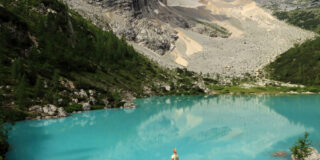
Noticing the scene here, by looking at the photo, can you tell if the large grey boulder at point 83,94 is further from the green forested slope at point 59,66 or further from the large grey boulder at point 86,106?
the large grey boulder at point 86,106

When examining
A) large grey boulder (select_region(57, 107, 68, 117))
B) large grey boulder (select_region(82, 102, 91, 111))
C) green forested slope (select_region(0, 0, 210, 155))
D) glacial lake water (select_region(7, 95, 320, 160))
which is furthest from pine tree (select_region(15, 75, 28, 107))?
large grey boulder (select_region(82, 102, 91, 111))

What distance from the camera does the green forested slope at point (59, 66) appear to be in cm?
6525

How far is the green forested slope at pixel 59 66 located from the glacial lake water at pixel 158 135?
20.3 feet

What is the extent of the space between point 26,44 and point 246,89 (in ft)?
370

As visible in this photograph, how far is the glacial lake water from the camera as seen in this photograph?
3641 centimetres

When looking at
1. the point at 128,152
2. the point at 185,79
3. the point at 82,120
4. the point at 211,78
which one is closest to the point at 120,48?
the point at 185,79

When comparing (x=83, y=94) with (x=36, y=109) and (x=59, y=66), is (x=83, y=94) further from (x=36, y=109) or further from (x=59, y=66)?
(x=59, y=66)

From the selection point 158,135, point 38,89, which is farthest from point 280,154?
point 38,89

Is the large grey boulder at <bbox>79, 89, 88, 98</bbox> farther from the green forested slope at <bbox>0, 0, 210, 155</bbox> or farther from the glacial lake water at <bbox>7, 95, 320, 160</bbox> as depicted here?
the glacial lake water at <bbox>7, 95, 320, 160</bbox>

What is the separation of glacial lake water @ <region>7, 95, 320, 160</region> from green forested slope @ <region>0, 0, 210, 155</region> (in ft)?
20.3

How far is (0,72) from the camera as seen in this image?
217 feet

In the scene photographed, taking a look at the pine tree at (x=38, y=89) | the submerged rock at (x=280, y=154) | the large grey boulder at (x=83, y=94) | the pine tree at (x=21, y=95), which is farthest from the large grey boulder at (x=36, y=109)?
the submerged rock at (x=280, y=154)

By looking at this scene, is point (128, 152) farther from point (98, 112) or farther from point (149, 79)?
point (149, 79)

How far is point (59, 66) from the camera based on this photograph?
87.6 m
